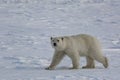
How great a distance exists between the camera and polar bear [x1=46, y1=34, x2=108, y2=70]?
21.3 ft

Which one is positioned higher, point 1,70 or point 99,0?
point 99,0

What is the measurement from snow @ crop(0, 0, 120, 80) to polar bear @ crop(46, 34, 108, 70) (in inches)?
6.7

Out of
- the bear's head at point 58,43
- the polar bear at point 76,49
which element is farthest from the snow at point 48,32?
the bear's head at point 58,43

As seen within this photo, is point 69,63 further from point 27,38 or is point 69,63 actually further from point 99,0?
point 99,0

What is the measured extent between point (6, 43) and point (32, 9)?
949 centimetres

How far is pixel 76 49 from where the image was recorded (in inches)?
261

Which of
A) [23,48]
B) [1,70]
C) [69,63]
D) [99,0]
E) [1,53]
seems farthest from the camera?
[99,0]

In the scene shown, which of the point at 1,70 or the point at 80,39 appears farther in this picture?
the point at 80,39

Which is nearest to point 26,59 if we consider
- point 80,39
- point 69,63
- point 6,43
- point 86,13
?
point 69,63

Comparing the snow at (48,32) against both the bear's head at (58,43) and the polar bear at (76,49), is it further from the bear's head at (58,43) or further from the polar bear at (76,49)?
the bear's head at (58,43)

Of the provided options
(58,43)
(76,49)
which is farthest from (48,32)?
(58,43)

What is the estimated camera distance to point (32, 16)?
57.4 ft

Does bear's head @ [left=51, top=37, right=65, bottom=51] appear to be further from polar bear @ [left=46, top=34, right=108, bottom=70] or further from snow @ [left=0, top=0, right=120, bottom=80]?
snow @ [left=0, top=0, right=120, bottom=80]

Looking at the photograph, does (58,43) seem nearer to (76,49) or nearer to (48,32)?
(76,49)
